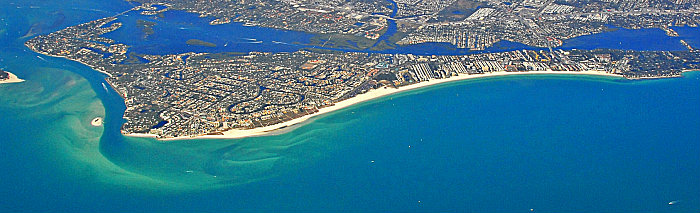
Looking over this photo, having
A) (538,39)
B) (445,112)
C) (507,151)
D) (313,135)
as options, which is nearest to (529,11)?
(538,39)

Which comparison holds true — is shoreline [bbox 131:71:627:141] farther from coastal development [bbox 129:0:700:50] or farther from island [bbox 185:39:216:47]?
island [bbox 185:39:216:47]

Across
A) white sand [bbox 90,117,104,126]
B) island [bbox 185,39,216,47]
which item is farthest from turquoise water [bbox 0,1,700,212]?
island [bbox 185,39,216,47]

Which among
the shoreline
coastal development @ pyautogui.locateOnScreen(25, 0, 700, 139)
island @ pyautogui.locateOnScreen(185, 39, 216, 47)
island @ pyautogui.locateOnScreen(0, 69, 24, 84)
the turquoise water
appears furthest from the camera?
island @ pyautogui.locateOnScreen(185, 39, 216, 47)

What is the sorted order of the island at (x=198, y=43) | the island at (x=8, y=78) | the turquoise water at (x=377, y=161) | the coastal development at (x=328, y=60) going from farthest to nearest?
the island at (x=198, y=43) → the island at (x=8, y=78) → the coastal development at (x=328, y=60) → the turquoise water at (x=377, y=161)

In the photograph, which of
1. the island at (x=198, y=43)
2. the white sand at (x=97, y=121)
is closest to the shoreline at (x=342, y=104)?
the white sand at (x=97, y=121)

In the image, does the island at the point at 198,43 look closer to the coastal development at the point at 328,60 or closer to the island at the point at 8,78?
the coastal development at the point at 328,60

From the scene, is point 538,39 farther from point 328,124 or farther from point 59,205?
point 59,205
